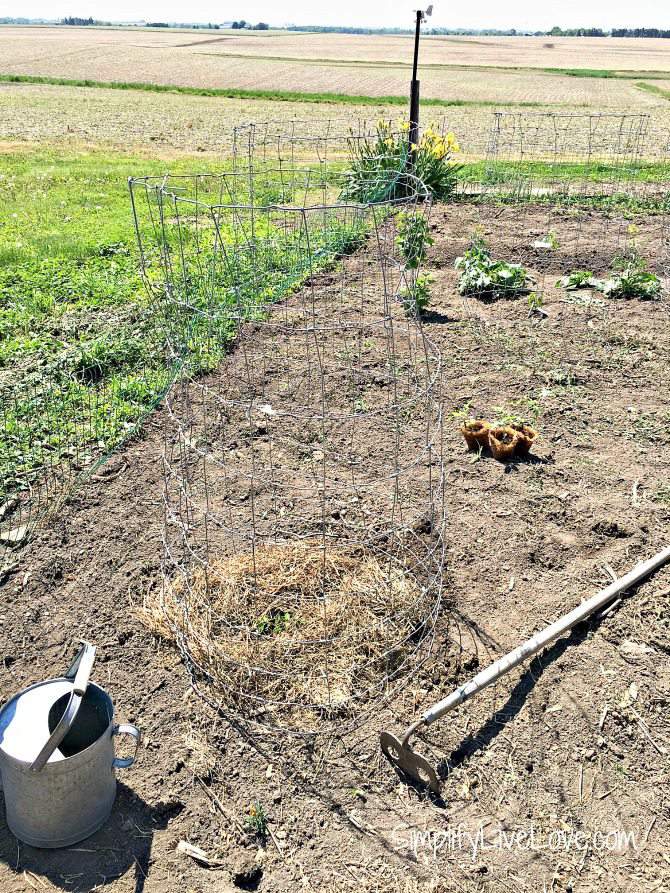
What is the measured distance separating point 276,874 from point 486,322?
5905mm

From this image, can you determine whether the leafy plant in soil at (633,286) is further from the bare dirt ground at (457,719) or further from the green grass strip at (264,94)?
A: the green grass strip at (264,94)

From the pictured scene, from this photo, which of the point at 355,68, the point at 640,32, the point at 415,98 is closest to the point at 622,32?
the point at 640,32

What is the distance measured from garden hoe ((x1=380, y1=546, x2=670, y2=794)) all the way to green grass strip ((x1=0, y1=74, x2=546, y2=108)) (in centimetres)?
2892

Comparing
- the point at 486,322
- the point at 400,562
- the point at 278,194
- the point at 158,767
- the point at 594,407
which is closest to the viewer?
the point at 158,767

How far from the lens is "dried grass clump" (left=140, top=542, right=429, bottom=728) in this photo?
11.5 feet

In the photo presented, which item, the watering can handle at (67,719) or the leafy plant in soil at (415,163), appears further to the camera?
the leafy plant in soil at (415,163)

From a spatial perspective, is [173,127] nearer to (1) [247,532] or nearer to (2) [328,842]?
(1) [247,532]

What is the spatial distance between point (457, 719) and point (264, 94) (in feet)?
113

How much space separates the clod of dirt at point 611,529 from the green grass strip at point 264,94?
91.9ft

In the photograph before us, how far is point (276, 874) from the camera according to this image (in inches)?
109

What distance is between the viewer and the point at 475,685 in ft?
10.5

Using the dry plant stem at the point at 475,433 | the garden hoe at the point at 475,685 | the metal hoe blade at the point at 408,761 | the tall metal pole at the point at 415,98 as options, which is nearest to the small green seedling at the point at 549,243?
the tall metal pole at the point at 415,98

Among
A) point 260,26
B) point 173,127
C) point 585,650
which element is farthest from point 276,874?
point 260,26

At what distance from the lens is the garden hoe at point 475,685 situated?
304 centimetres
